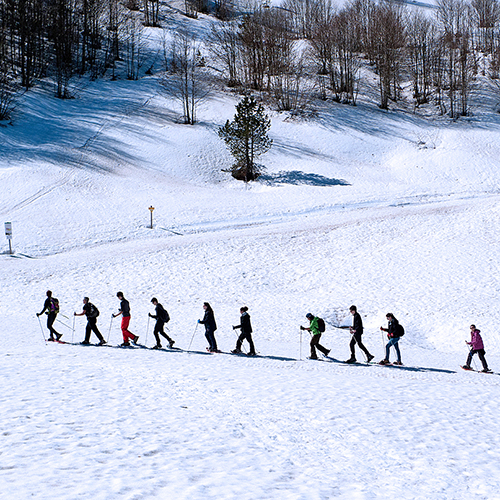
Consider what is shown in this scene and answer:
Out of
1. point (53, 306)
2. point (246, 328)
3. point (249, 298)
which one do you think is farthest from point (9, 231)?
point (246, 328)

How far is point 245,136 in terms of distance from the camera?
4322 cm

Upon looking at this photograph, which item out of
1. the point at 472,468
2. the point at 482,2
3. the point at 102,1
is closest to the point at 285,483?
the point at 472,468

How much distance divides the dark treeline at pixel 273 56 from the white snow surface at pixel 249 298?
5.88 meters

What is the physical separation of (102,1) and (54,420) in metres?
82.6

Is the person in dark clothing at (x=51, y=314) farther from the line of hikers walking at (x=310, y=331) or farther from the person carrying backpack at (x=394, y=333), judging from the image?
the person carrying backpack at (x=394, y=333)

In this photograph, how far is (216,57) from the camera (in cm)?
7744

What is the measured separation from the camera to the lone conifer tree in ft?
140

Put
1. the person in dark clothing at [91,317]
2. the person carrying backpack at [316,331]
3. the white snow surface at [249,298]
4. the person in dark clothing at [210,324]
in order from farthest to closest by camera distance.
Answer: the person in dark clothing at [91,317], the person in dark clothing at [210,324], the person carrying backpack at [316,331], the white snow surface at [249,298]

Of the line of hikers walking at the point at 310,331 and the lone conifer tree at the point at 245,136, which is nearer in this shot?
the line of hikers walking at the point at 310,331

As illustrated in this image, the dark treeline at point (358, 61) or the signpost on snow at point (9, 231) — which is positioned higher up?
the dark treeline at point (358, 61)

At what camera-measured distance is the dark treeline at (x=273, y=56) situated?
210 ft

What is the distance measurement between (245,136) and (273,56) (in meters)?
27.2

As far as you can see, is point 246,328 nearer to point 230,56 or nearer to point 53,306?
point 53,306

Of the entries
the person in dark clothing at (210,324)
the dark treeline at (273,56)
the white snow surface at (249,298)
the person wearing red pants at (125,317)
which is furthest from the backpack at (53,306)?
the dark treeline at (273,56)
